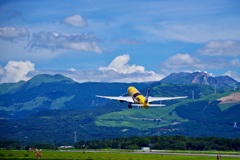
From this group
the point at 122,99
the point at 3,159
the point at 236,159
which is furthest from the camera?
the point at 122,99

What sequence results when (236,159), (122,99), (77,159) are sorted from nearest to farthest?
(77,159) < (236,159) < (122,99)

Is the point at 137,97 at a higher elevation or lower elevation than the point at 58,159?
higher

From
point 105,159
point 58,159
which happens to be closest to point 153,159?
point 105,159

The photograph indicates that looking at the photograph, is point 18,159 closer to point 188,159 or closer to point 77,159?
point 77,159

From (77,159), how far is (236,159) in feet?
131

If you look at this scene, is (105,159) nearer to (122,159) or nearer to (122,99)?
(122,159)

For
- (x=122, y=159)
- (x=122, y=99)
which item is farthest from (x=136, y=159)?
(x=122, y=99)

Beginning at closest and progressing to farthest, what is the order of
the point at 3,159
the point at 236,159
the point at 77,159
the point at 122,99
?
the point at 3,159, the point at 77,159, the point at 236,159, the point at 122,99

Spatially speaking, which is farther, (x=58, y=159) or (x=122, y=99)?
(x=122, y=99)

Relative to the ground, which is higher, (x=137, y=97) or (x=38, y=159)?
(x=137, y=97)

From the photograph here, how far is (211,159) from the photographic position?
147 meters

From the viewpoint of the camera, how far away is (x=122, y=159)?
141000mm

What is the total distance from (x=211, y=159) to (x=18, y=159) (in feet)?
158

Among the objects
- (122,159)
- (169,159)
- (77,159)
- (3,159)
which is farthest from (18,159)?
(169,159)
